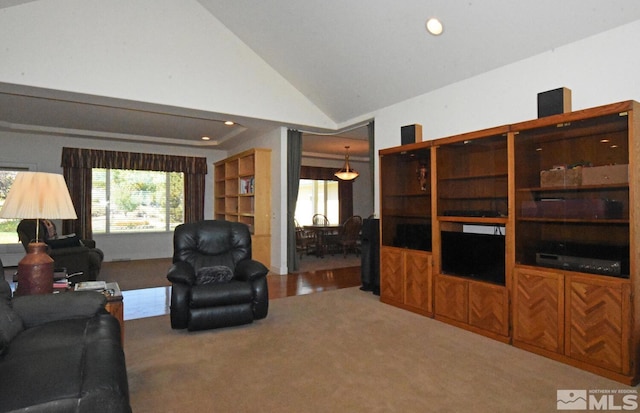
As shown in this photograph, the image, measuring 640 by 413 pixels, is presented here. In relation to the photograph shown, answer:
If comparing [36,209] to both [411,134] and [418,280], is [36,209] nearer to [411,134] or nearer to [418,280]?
[418,280]

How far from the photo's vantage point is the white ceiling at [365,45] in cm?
305

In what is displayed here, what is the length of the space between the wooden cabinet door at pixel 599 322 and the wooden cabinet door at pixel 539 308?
63 mm

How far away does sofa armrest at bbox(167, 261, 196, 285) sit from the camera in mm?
3328

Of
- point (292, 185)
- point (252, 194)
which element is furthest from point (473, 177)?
point (252, 194)

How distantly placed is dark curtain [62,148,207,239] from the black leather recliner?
15.5 ft

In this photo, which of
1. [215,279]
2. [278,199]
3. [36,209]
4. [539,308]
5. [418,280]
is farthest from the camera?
[278,199]

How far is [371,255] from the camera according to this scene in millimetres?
4949

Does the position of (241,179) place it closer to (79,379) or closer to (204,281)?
(204,281)

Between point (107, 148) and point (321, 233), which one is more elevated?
point (107, 148)

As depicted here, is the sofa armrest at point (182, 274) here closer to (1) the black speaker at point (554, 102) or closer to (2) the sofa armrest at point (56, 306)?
(2) the sofa armrest at point (56, 306)

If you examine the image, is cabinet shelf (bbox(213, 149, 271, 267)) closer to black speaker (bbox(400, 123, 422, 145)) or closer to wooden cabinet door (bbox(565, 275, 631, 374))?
black speaker (bbox(400, 123, 422, 145))

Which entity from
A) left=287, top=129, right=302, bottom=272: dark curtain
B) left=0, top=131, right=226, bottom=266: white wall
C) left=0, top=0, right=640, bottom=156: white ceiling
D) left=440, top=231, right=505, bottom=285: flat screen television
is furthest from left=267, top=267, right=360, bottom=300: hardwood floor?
left=0, top=131, right=226, bottom=266: white wall

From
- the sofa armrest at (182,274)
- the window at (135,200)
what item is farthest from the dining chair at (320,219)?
the sofa armrest at (182,274)

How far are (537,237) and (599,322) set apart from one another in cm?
A: 74
